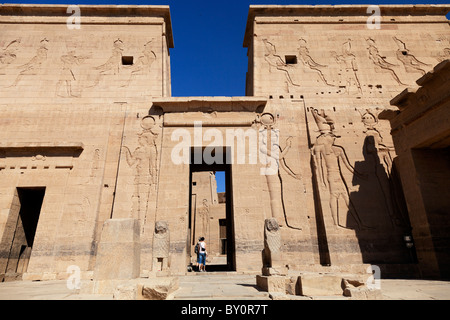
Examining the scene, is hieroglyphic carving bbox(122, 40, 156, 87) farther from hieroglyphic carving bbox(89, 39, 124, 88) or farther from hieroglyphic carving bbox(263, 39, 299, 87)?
hieroglyphic carving bbox(263, 39, 299, 87)

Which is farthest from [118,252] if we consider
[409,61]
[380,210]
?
[409,61]

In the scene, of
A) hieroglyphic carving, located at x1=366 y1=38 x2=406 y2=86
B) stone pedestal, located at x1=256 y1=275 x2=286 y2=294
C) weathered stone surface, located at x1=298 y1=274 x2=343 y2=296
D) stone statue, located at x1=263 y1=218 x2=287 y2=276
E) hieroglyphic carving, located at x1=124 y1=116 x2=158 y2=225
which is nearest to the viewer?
weathered stone surface, located at x1=298 y1=274 x2=343 y2=296

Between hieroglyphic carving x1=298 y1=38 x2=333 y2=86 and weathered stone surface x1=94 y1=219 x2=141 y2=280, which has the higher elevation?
hieroglyphic carving x1=298 y1=38 x2=333 y2=86

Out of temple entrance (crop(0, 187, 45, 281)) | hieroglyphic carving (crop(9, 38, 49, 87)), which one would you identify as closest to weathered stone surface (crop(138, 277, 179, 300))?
temple entrance (crop(0, 187, 45, 281))

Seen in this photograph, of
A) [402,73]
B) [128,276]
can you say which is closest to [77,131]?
[128,276]

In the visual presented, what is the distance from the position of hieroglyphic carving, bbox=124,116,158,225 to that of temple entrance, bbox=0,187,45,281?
328 centimetres

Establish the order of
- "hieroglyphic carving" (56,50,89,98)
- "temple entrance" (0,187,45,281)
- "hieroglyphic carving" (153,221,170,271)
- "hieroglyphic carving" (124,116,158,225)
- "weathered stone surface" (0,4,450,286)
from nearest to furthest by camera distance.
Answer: "hieroglyphic carving" (153,221,170,271) → "weathered stone surface" (0,4,450,286) → "temple entrance" (0,187,45,281) → "hieroglyphic carving" (124,116,158,225) → "hieroglyphic carving" (56,50,89,98)

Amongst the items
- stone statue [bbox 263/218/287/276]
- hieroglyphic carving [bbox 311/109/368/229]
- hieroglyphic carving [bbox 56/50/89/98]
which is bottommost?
stone statue [bbox 263/218/287/276]

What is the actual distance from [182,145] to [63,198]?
4.42 metres

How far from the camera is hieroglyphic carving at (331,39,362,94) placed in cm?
1109

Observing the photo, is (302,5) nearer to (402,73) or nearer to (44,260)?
(402,73)

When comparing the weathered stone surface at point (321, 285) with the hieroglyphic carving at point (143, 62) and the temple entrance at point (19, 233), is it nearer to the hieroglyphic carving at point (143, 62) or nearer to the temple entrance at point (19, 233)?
the temple entrance at point (19, 233)

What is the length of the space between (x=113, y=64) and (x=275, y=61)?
7.03 meters

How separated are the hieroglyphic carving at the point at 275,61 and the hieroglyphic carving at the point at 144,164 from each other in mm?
5615
